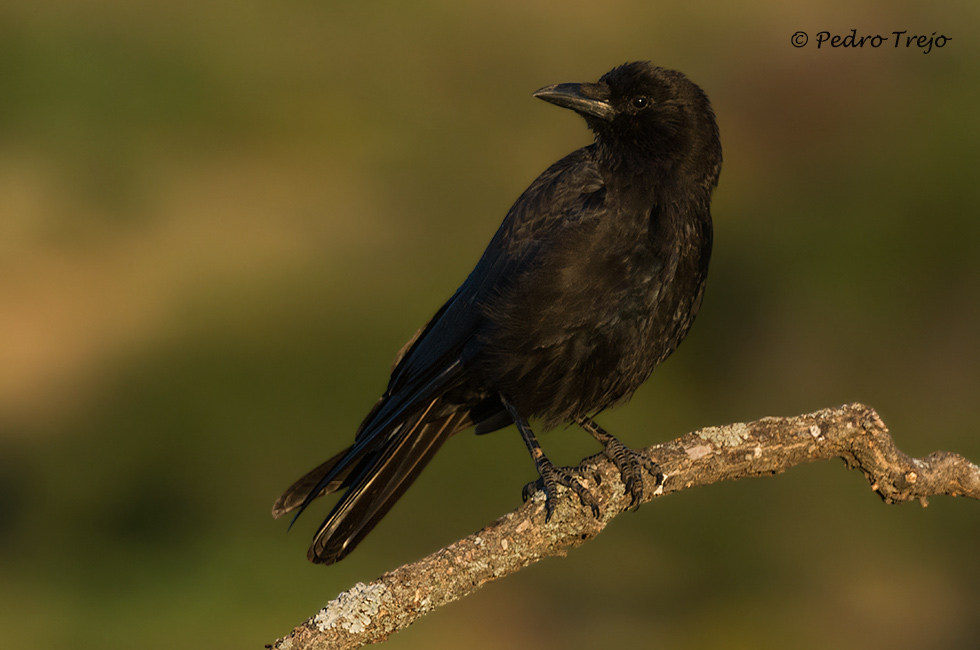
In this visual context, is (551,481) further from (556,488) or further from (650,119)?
(650,119)

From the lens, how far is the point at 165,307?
34.5ft

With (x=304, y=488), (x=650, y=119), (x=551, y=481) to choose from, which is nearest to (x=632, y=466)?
(x=551, y=481)

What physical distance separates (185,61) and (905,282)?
8.92 metres

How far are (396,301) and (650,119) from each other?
6201mm

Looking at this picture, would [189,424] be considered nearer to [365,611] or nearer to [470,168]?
[470,168]

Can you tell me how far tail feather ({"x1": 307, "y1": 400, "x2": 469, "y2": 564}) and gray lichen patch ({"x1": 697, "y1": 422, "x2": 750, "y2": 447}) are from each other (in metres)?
1.26

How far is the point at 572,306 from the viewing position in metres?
4.22

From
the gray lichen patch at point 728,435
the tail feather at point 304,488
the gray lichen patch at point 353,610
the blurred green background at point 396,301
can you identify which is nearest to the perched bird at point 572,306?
the tail feather at point 304,488

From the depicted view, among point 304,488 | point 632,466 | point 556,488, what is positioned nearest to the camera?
point 556,488

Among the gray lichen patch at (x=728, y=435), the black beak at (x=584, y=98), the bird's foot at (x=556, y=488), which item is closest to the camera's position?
the bird's foot at (x=556, y=488)

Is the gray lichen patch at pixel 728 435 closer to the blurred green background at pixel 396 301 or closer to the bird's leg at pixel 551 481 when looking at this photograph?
the bird's leg at pixel 551 481

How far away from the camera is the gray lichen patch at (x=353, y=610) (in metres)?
3.28

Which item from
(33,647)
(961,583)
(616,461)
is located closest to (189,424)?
(33,647)

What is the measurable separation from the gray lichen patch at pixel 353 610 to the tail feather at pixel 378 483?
105 centimetres
